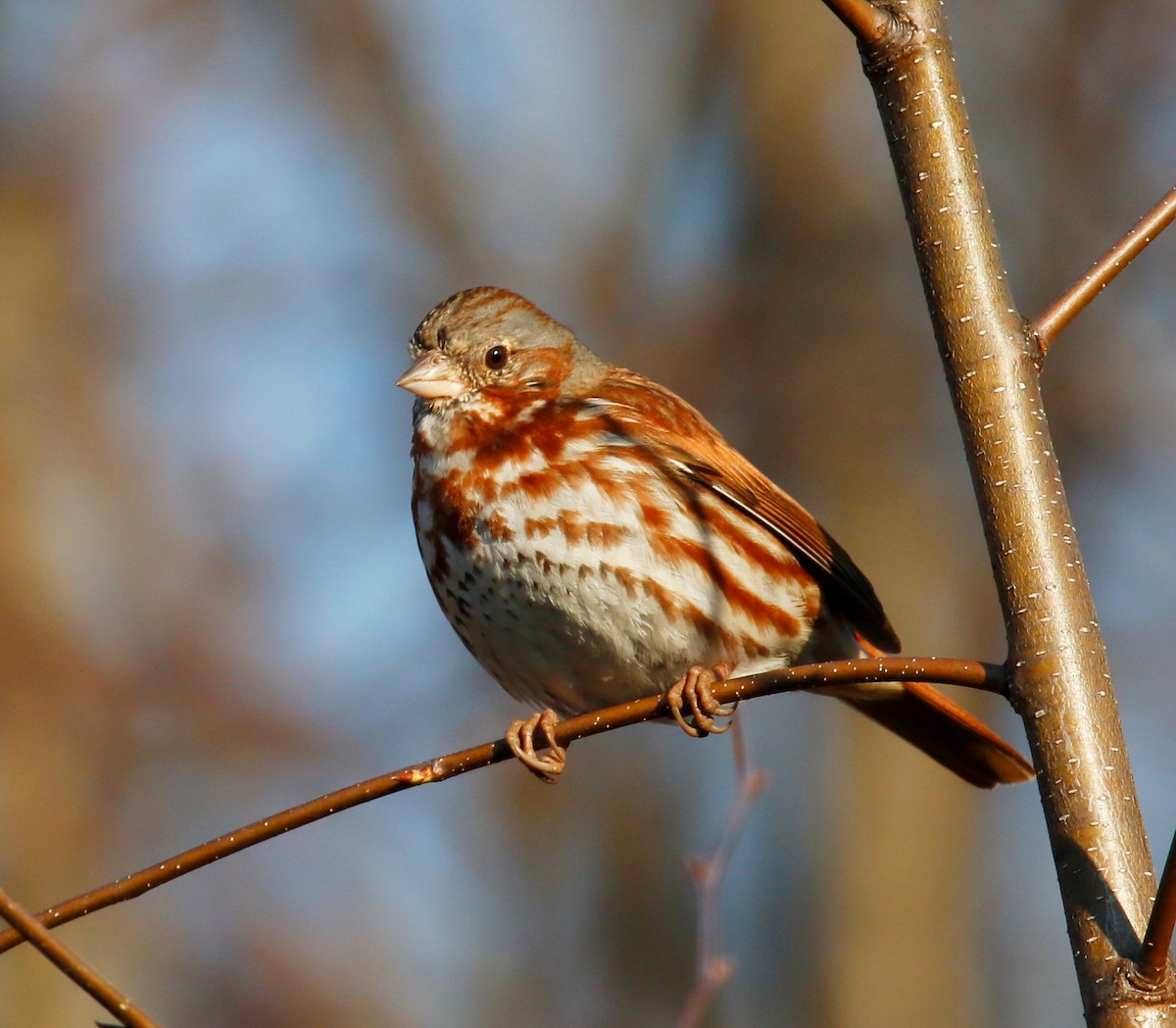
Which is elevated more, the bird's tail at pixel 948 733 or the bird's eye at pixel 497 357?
the bird's eye at pixel 497 357

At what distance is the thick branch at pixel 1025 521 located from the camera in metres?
2.57

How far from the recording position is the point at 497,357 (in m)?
5.14

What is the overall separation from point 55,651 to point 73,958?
8.22 metres

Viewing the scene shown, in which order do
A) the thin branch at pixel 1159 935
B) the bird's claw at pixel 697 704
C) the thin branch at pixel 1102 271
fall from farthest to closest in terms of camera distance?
1. the bird's claw at pixel 697 704
2. the thin branch at pixel 1102 271
3. the thin branch at pixel 1159 935

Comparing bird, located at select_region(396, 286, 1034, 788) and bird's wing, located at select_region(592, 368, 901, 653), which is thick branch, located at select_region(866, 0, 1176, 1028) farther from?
bird's wing, located at select_region(592, 368, 901, 653)

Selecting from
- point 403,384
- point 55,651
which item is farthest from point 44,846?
point 403,384

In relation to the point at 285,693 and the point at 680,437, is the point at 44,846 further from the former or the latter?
the point at 680,437

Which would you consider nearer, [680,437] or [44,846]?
[680,437]

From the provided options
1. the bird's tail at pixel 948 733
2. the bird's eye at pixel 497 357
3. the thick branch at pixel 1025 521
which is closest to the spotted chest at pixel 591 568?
the bird's eye at pixel 497 357

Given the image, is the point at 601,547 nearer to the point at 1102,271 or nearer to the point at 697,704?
the point at 697,704

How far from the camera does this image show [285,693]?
32.8 feet

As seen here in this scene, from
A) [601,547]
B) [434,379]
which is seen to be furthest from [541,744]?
[434,379]

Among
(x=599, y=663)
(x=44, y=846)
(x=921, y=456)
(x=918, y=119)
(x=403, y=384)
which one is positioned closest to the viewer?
(x=918, y=119)

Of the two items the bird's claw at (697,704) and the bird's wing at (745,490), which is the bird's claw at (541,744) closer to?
the bird's claw at (697,704)
